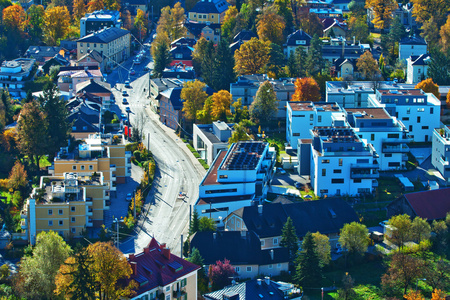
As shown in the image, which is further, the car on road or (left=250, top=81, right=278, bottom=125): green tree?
(left=250, top=81, right=278, bottom=125): green tree

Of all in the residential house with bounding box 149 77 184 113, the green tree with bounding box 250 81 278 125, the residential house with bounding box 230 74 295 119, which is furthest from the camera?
the residential house with bounding box 149 77 184 113

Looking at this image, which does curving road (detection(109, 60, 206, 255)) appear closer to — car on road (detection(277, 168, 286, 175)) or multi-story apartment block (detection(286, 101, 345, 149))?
car on road (detection(277, 168, 286, 175))

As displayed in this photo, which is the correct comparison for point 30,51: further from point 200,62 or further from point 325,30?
point 325,30

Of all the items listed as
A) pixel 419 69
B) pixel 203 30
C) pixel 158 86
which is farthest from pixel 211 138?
pixel 203 30

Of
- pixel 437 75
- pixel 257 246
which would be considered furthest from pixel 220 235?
pixel 437 75

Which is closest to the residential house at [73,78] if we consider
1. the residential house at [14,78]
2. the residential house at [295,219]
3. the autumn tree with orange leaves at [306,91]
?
the residential house at [14,78]

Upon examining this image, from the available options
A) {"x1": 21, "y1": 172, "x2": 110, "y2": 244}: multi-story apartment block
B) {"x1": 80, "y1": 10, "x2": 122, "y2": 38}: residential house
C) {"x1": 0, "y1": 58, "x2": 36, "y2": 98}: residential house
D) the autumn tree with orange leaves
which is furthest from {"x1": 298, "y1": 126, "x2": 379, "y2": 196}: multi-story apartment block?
{"x1": 80, "y1": 10, "x2": 122, "y2": 38}: residential house
